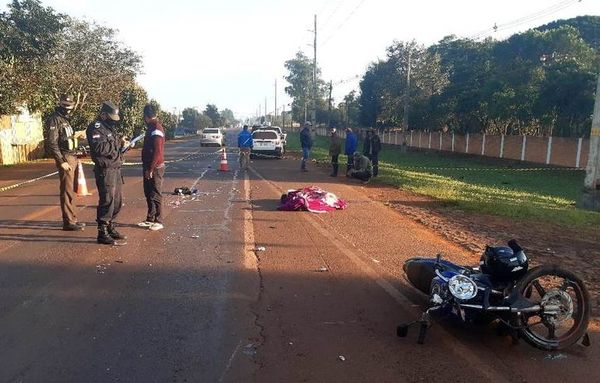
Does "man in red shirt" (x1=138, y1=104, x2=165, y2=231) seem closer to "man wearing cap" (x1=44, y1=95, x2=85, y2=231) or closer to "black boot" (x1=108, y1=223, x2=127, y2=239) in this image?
"black boot" (x1=108, y1=223, x2=127, y2=239)

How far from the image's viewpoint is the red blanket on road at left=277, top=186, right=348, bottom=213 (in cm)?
1048

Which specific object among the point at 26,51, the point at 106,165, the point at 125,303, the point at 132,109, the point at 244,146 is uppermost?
the point at 26,51

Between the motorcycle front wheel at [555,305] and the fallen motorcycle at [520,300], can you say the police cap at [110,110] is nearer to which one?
the fallen motorcycle at [520,300]

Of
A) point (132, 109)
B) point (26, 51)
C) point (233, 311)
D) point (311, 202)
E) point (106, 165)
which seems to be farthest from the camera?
point (132, 109)

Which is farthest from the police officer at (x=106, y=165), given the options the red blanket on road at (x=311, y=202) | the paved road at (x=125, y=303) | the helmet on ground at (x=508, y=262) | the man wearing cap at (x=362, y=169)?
the man wearing cap at (x=362, y=169)

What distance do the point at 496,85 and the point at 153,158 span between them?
27.8 meters

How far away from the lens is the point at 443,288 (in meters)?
4.38

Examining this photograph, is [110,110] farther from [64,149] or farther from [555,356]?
[555,356]

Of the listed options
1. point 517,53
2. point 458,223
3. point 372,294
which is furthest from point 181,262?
point 517,53

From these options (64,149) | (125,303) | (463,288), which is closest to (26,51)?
(64,149)

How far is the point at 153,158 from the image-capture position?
26.4 feet

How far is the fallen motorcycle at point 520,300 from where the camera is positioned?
13.5 ft

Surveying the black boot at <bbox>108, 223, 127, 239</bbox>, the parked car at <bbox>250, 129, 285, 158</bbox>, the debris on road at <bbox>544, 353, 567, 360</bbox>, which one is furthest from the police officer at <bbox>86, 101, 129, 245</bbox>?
the parked car at <bbox>250, 129, 285, 158</bbox>

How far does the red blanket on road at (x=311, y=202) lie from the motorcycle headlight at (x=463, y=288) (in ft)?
20.6
